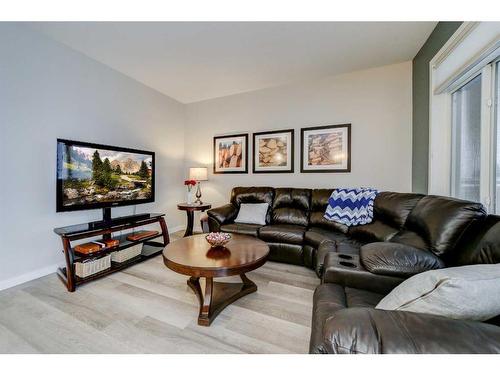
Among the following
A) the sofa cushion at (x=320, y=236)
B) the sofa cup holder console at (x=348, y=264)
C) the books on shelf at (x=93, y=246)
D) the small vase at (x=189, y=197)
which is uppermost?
the small vase at (x=189, y=197)

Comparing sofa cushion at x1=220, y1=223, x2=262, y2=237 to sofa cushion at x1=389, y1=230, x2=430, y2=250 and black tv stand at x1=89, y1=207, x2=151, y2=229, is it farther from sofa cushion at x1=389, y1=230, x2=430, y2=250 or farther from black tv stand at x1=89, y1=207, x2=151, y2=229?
sofa cushion at x1=389, y1=230, x2=430, y2=250

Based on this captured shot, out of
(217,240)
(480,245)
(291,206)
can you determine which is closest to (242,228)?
(291,206)

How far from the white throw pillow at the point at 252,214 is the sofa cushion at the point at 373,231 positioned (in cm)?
115

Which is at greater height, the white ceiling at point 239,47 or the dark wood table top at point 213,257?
the white ceiling at point 239,47

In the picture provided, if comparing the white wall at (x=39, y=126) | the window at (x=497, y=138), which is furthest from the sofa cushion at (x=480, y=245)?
the white wall at (x=39, y=126)

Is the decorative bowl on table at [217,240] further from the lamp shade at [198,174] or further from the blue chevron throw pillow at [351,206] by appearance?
the lamp shade at [198,174]

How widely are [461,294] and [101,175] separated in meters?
3.14

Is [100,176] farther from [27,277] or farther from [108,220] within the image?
[27,277]

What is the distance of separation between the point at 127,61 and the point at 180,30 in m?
1.07

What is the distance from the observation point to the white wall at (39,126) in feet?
6.72

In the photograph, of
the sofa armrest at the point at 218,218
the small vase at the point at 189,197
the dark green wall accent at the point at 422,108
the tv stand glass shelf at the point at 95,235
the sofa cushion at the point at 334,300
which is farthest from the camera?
the small vase at the point at 189,197

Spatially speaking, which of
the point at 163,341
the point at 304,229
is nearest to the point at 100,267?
the point at 163,341

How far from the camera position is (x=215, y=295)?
1.89m

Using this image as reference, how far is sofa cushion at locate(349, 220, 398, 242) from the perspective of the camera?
195 cm
